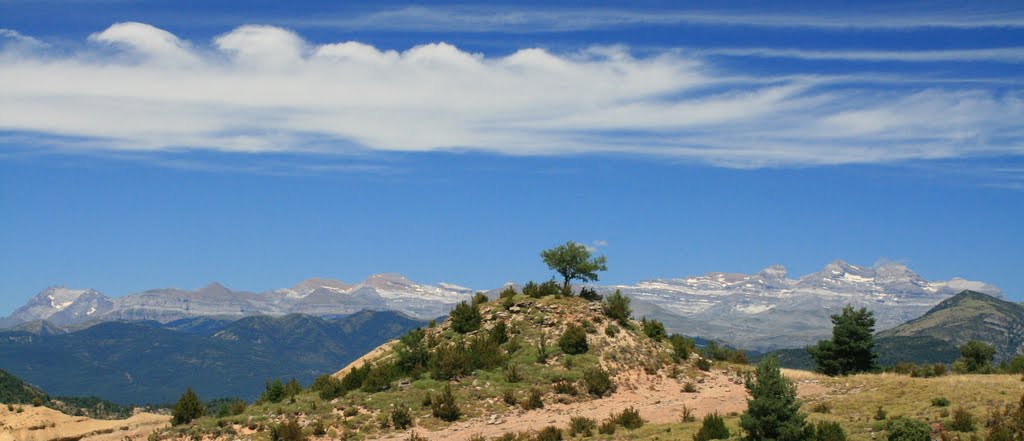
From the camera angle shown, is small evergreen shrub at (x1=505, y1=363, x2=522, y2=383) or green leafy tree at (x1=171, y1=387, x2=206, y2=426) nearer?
green leafy tree at (x1=171, y1=387, x2=206, y2=426)

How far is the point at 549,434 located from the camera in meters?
44.3

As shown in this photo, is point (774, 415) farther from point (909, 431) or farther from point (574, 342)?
point (574, 342)

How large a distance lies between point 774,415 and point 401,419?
23242mm

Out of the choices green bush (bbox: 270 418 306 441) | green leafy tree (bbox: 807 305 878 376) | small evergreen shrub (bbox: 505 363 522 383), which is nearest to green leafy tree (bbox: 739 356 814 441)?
small evergreen shrub (bbox: 505 363 522 383)

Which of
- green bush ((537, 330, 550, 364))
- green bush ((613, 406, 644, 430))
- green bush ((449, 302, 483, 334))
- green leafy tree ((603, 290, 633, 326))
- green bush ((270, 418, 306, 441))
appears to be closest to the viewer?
green bush ((613, 406, 644, 430))

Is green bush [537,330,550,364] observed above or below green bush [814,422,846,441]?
above

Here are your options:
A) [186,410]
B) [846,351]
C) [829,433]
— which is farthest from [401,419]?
[846,351]

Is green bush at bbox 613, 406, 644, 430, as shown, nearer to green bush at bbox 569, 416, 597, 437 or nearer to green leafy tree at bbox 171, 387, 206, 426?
green bush at bbox 569, 416, 597, 437

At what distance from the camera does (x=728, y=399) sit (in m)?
54.2

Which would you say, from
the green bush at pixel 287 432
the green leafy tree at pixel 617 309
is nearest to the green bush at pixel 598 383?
the green leafy tree at pixel 617 309

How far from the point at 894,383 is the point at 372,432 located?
3252 centimetres

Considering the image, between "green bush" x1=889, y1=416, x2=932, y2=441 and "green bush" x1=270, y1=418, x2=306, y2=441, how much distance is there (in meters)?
32.2

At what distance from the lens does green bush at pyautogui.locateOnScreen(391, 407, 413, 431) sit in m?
51.5

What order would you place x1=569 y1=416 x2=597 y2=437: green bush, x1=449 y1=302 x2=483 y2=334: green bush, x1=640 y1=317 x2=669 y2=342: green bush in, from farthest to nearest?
1. x1=640 y1=317 x2=669 y2=342: green bush
2. x1=449 y1=302 x2=483 y2=334: green bush
3. x1=569 y1=416 x2=597 y2=437: green bush
